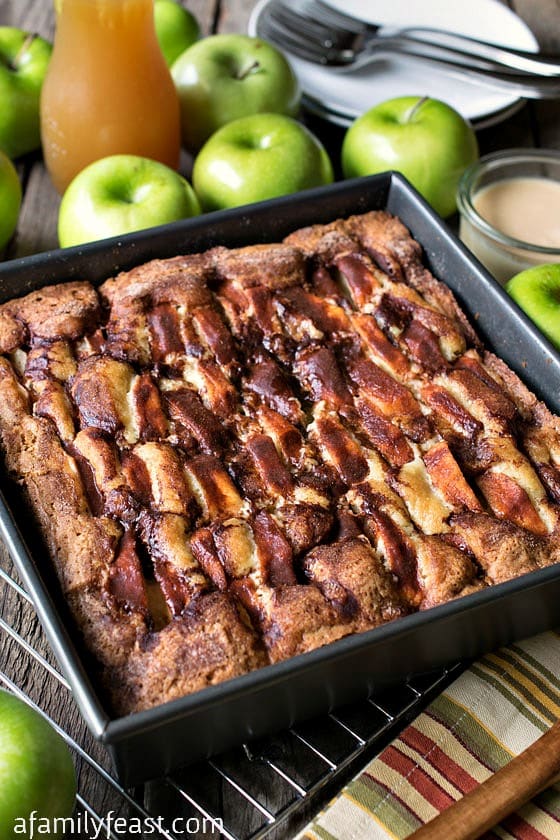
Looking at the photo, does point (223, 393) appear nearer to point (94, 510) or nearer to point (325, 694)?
point (94, 510)

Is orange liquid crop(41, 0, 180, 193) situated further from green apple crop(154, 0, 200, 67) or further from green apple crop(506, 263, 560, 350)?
green apple crop(506, 263, 560, 350)

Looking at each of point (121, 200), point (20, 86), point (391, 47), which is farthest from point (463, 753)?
point (391, 47)

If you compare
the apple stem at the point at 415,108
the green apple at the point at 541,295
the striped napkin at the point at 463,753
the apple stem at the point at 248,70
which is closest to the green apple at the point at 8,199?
the apple stem at the point at 248,70

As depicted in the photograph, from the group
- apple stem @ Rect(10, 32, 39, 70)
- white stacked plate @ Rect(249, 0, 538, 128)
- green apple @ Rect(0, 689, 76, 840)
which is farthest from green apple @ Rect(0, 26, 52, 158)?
green apple @ Rect(0, 689, 76, 840)

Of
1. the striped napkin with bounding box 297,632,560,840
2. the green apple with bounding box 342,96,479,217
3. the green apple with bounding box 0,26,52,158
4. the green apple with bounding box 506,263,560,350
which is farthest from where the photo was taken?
the green apple with bounding box 0,26,52,158

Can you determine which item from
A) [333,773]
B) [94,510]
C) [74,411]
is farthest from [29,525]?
[333,773]
